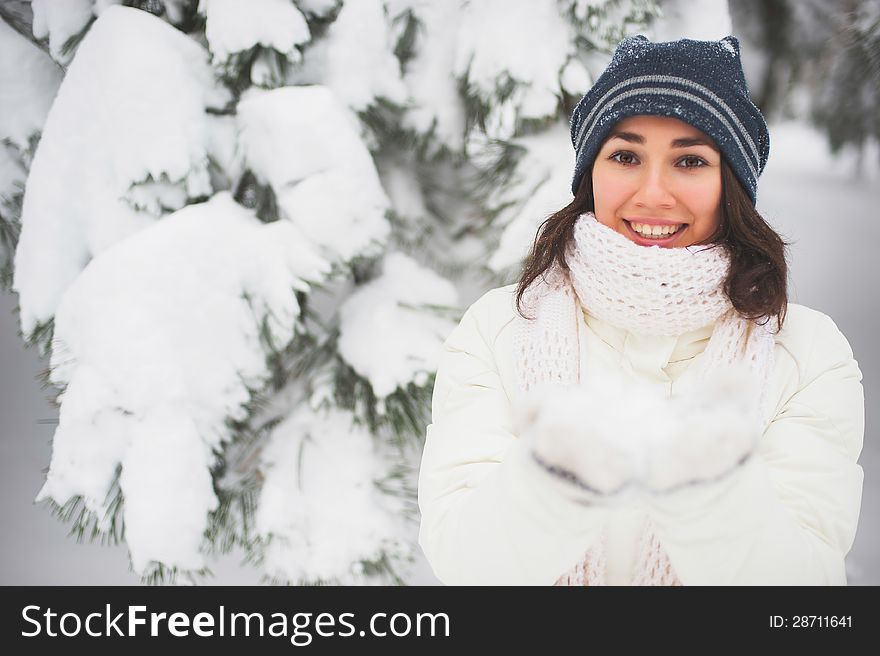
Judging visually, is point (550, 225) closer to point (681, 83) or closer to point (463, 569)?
point (681, 83)

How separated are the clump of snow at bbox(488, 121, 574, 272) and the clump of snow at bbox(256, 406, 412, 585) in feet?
2.35

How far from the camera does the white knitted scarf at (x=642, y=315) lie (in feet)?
3.77

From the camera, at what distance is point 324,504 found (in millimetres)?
2121

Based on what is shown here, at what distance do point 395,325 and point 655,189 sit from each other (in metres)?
1.08

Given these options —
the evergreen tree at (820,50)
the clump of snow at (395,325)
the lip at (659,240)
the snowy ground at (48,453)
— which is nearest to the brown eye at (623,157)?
the lip at (659,240)

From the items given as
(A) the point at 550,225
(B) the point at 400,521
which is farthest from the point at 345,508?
(A) the point at 550,225

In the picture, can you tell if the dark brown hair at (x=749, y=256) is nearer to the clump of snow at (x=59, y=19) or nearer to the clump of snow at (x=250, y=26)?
the clump of snow at (x=250, y=26)

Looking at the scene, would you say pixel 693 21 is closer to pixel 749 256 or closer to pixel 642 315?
pixel 749 256

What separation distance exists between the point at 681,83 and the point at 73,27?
167 centimetres

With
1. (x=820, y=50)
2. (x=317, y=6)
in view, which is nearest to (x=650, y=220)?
(x=317, y=6)

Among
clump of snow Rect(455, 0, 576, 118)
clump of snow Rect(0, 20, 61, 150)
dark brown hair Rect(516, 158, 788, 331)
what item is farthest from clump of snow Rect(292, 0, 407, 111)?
dark brown hair Rect(516, 158, 788, 331)

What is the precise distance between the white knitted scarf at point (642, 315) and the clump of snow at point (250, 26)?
1044 millimetres

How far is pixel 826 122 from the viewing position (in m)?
4.50

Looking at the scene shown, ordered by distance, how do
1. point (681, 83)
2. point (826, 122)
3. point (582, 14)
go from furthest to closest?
point (826, 122) → point (582, 14) → point (681, 83)
